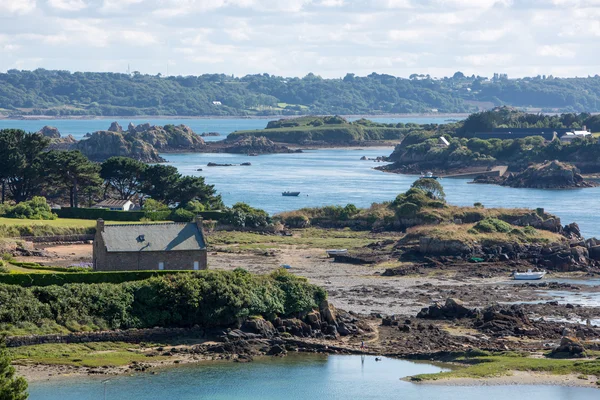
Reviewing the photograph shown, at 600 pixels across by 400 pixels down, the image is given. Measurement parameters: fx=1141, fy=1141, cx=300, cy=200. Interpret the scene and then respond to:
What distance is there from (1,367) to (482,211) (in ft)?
221

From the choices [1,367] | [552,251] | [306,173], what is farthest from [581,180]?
[1,367]

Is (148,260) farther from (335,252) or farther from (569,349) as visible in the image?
(335,252)

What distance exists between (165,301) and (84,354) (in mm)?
5127

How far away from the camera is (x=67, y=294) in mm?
47438

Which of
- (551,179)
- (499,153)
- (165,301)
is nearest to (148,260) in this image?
(165,301)

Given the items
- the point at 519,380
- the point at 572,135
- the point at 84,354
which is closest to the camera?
the point at 519,380

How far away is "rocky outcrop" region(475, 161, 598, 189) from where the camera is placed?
501ft

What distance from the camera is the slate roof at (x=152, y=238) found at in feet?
180

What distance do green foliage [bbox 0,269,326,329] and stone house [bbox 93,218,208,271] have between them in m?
4.75

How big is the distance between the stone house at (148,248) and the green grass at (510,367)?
50.6 ft

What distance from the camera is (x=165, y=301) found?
48.8 metres

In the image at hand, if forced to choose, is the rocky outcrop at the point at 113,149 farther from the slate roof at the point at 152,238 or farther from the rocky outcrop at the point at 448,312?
the rocky outcrop at the point at 448,312

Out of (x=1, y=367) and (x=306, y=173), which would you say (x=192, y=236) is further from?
(x=306, y=173)

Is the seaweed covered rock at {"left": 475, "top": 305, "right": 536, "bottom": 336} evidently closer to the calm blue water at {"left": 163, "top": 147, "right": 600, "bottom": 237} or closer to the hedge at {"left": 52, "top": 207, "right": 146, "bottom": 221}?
the hedge at {"left": 52, "top": 207, "right": 146, "bottom": 221}
